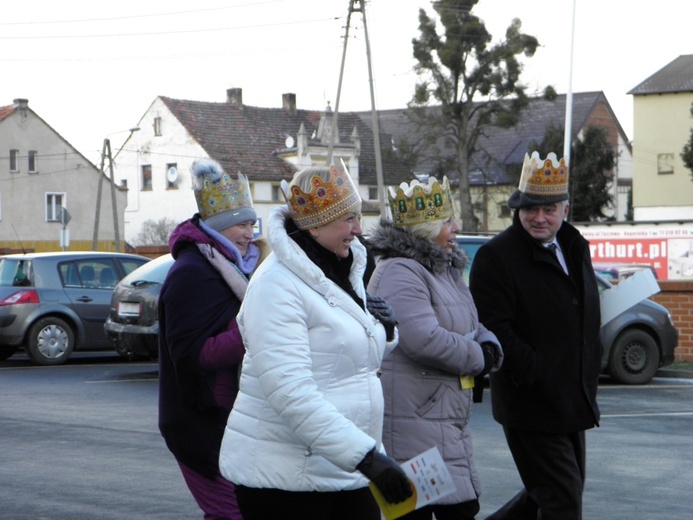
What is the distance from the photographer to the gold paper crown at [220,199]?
525cm

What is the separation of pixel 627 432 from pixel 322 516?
7331 mm

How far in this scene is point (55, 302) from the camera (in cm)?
1770

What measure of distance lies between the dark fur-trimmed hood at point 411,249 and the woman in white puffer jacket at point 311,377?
4.01 ft

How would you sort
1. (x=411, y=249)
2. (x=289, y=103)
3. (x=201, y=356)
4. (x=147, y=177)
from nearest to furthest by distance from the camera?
(x=201, y=356) < (x=411, y=249) < (x=147, y=177) < (x=289, y=103)

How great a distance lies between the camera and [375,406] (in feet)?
13.0

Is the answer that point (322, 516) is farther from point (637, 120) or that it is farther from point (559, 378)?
point (637, 120)

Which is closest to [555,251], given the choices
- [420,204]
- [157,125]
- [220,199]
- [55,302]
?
[420,204]

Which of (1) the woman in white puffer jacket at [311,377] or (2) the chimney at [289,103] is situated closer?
(1) the woman in white puffer jacket at [311,377]

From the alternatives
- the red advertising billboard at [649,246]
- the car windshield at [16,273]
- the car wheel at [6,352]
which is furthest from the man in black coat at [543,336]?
the red advertising billboard at [649,246]

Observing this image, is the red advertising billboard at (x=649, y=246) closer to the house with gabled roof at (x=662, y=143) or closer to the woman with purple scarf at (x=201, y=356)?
the house with gabled roof at (x=662, y=143)

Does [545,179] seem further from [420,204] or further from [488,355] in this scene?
[488,355]

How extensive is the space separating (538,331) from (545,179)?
70cm

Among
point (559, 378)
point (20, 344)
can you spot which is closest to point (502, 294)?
point (559, 378)

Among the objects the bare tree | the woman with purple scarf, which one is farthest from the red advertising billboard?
the woman with purple scarf
